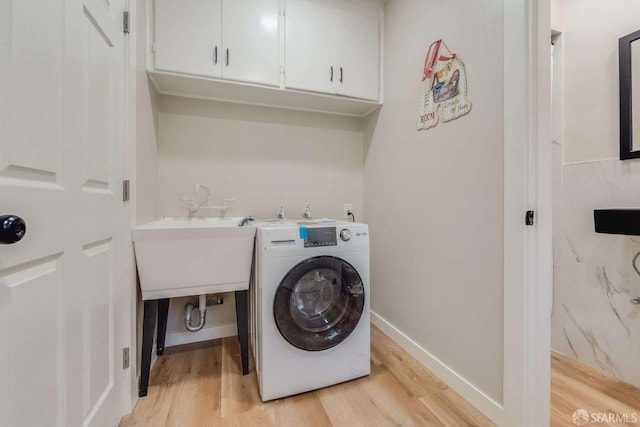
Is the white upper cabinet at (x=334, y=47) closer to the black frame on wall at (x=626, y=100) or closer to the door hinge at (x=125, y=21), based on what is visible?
the door hinge at (x=125, y=21)

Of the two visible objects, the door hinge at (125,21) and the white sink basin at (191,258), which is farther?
the white sink basin at (191,258)

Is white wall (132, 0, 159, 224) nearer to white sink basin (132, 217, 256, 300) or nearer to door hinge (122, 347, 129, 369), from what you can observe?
white sink basin (132, 217, 256, 300)

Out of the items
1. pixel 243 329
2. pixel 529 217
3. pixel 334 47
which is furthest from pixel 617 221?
pixel 243 329

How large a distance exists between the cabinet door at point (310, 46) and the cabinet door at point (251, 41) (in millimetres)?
95

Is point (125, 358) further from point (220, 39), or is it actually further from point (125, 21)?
point (220, 39)

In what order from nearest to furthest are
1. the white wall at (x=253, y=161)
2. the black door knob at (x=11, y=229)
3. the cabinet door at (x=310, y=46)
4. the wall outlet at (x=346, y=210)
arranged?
the black door knob at (x=11, y=229) → the cabinet door at (x=310, y=46) → the white wall at (x=253, y=161) → the wall outlet at (x=346, y=210)

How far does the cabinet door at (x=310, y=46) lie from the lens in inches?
70.6

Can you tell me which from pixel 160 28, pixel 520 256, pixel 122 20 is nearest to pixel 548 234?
pixel 520 256

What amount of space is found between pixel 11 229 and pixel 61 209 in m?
0.24

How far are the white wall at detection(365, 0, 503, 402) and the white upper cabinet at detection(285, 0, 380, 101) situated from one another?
5.6 inches

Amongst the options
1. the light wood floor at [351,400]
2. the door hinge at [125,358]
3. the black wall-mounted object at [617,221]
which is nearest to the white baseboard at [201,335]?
the light wood floor at [351,400]

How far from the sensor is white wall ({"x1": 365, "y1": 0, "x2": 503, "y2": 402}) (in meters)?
1.20

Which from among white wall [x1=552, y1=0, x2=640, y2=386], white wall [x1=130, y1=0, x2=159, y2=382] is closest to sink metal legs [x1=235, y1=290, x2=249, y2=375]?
white wall [x1=130, y1=0, x2=159, y2=382]

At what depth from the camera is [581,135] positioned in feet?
5.48
